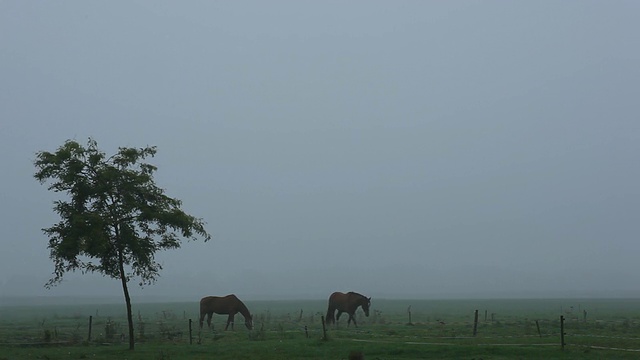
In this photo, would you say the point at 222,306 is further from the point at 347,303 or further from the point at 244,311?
the point at 347,303

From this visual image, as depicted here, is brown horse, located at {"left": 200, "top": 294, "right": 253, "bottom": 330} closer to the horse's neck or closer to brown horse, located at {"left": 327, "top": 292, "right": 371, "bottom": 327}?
the horse's neck

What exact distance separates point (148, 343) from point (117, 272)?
176 inches

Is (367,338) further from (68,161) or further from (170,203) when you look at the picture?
(68,161)

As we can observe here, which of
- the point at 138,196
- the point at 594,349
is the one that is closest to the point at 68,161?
the point at 138,196

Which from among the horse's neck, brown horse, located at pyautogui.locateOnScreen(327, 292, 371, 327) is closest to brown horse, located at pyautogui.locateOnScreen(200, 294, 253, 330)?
the horse's neck

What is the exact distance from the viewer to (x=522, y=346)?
29.0m

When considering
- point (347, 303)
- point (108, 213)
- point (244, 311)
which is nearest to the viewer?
point (108, 213)

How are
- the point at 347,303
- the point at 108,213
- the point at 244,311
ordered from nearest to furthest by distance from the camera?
1. the point at 108,213
2. the point at 244,311
3. the point at 347,303

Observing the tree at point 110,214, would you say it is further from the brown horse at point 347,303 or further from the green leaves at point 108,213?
the brown horse at point 347,303

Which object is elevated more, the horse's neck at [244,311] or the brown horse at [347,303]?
the brown horse at [347,303]

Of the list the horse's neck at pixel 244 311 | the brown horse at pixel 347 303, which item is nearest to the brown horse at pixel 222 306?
the horse's neck at pixel 244 311

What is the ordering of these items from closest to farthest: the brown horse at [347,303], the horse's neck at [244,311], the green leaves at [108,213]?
the green leaves at [108,213], the horse's neck at [244,311], the brown horse at [347,303]

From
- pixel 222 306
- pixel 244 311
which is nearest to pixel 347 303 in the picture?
pixel 244 311

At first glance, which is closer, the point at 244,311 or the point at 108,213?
the point at 108,213
